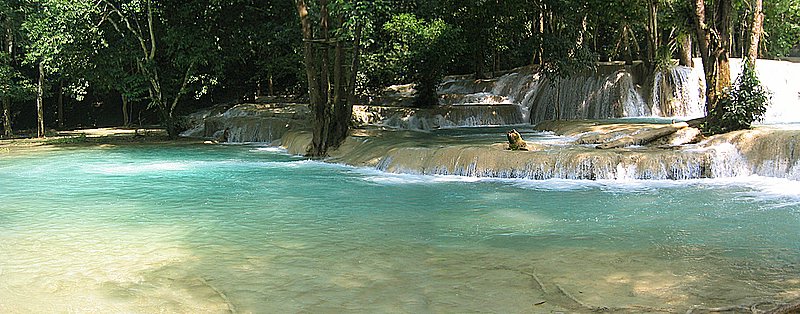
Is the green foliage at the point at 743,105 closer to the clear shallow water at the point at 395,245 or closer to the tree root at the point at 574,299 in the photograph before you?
the clear shallow water at the point at 395,245

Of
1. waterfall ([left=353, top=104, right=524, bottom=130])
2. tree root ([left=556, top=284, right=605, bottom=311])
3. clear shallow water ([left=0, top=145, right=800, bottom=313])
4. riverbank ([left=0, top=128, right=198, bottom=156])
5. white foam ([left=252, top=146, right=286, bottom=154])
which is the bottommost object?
tree root ([left=556, top=284, right=605, bottom=311])

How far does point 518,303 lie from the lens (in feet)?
17.1

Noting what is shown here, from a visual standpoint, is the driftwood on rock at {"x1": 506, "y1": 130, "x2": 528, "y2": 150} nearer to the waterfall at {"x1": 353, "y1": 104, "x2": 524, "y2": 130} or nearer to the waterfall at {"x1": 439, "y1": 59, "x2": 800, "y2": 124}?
the waterfall at {"x1": 439, "y1": 59, "x2": 800, "y2": 124}

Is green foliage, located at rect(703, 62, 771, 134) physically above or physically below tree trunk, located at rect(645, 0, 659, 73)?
below

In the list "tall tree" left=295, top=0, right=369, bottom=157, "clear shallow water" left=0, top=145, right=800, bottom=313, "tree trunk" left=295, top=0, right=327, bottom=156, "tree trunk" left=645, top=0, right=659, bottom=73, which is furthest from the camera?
"tree trunk" left=645, top=0, right=659, bottom=73

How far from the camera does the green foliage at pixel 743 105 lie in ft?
41.7

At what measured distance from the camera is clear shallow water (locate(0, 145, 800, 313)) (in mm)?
5406

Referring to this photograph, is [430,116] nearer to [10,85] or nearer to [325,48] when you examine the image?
[325,48]

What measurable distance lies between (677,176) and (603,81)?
10991mm

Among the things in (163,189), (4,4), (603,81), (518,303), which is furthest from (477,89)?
(518,303)

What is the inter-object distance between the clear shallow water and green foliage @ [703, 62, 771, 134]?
1.78m

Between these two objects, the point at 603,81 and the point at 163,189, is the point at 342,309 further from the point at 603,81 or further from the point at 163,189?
the point at 603,81

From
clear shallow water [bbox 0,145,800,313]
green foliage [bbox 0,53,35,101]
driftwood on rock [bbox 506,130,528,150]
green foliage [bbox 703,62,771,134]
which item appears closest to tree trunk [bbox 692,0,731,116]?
green foliage [bbox 703,62,771,134]

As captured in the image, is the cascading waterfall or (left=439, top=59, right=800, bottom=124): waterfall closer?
(left=439, top=59, right=800, bottom=124): waterfall
